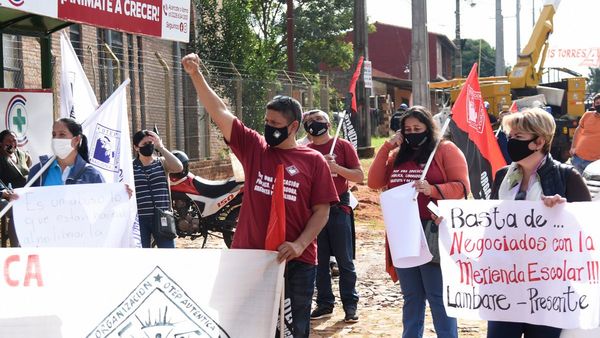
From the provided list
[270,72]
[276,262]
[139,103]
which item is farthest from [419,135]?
[270,72]

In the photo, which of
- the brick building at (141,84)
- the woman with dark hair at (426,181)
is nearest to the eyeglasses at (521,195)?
the woman with dark hair at (426,181)

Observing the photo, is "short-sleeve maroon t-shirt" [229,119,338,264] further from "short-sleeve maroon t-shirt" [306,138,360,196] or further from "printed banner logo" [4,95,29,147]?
"printed banner logo" [4,95,29,147]

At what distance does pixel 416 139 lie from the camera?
609 cm

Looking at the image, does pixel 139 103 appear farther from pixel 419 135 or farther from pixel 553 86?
pixel 553 86

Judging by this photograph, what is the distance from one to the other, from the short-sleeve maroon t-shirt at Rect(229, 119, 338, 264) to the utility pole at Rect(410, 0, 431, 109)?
14.6m

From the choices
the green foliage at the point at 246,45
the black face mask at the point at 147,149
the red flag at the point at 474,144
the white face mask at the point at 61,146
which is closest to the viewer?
the white face mask at the point at 61,146

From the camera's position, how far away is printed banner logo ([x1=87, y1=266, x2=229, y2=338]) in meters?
4.59

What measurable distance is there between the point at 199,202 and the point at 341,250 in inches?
156

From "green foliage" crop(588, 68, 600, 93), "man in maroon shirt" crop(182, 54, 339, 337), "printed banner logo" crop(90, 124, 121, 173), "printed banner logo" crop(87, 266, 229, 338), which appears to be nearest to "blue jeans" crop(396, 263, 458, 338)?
"man in maroon shirt" crop(182, 54, 339, 337)

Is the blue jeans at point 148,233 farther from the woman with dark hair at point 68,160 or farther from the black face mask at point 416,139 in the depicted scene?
the black face mask at point 416,139

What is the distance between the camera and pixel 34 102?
34.1 ft

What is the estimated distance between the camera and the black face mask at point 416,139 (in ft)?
19.9

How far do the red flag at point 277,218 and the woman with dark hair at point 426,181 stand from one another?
124 cm

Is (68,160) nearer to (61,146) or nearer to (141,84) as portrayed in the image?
(61,146)
